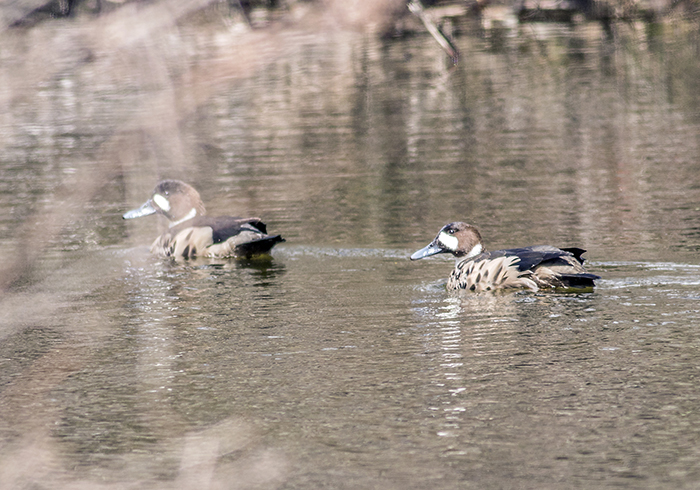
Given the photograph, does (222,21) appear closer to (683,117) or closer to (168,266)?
(168,266)

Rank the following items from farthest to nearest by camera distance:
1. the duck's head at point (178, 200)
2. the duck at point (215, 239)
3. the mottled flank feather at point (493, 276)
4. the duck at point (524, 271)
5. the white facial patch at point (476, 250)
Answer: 1. the duck's head at point (178, 200)
2. the duck at point (215, 239)
3. the white facial patch at point (476, 250)
4. the mottled flank feather at point (493, 276)
5. the duck at point (524, 271)

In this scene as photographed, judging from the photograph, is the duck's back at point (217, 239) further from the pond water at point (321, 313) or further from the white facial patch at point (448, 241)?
the white facial patch at point (448, 241)

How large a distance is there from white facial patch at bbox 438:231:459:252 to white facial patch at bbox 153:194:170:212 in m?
4.38

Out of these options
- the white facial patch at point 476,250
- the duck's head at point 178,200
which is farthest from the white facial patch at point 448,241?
the duck's head at point 178,200

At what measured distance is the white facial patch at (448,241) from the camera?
35.1ft

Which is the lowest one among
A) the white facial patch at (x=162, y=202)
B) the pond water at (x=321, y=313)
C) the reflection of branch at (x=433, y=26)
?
the pond water at (x=321, y=313)

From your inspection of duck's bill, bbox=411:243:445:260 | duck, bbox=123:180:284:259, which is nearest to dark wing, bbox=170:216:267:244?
duck, bbox=123:180:284:259

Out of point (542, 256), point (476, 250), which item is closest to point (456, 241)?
point (476, 250)

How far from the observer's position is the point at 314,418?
641 cm

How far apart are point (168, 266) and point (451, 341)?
493cm

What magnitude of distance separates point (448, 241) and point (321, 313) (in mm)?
2171

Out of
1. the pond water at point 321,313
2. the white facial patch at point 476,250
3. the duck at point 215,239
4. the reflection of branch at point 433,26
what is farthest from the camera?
the duck at point 215,239

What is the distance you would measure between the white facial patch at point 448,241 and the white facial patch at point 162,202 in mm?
4382

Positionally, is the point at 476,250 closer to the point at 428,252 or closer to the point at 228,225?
the point at 428,252
